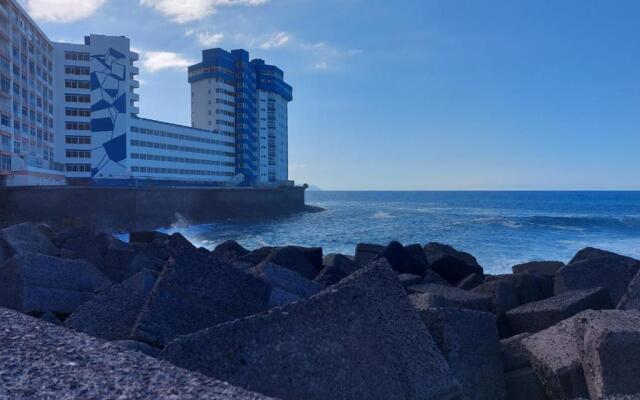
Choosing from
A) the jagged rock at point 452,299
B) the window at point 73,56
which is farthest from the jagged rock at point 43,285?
the window at point 73,56

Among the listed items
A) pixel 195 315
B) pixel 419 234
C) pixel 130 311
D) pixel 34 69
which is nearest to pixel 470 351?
pixel 195 315

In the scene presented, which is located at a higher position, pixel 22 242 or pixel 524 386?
pixel 22 242

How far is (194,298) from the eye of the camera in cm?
371

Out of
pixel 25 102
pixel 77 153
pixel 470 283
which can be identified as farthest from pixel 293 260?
pixel 77 153

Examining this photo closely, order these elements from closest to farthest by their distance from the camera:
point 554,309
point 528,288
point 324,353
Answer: point 324,353 < point 554,309 < point 528,288

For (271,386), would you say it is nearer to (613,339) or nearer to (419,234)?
(613,339)

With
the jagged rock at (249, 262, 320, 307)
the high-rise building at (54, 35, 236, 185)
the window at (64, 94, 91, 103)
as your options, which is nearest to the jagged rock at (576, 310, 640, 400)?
the jagged rock at (249, 262, 320, 307)

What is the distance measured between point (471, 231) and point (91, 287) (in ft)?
108

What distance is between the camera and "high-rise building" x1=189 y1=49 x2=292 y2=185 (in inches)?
2825

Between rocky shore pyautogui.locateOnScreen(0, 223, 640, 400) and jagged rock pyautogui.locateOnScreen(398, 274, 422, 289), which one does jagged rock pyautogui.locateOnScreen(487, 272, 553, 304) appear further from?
jagged rock pyautogui.locateOnScreen(398, 274, 422, 289)

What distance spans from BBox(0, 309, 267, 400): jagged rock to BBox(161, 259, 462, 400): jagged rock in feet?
1.55

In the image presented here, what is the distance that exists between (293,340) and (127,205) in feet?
145

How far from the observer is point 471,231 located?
36281 millimetres

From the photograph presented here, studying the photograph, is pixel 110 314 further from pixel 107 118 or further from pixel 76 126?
pixel 76 126
